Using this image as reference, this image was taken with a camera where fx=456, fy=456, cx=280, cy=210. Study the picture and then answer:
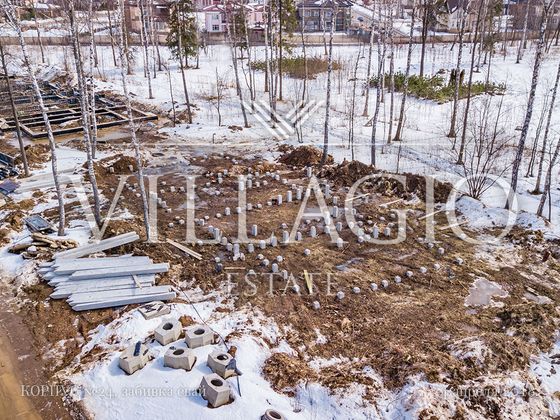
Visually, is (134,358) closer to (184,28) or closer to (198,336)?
(198,336)

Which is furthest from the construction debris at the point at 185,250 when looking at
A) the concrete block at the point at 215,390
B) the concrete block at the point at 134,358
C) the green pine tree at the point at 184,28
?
the green pine tree at the point at 184,28

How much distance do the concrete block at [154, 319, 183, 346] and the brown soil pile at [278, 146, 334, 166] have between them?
10.3 meters

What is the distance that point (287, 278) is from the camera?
10641 millimetres

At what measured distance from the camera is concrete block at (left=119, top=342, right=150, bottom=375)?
25.0 ft

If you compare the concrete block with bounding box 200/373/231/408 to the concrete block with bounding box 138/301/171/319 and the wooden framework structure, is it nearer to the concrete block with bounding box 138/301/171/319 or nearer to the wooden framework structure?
the concrete block with bounding box 138/301/171/319

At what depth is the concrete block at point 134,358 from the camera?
7629 millimetres

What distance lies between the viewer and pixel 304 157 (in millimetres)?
17906

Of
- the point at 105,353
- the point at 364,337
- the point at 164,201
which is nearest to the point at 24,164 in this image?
the point at 164,201

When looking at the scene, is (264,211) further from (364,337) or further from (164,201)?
(364,337)

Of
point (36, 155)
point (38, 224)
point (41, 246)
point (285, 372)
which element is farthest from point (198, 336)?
point (36, 155)

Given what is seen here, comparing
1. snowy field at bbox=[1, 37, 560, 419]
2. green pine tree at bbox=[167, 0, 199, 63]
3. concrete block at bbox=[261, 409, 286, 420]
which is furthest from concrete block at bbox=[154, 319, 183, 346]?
green pine tree at bbox=[167, 0, 199, 63]

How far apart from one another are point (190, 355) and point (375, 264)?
216 inches

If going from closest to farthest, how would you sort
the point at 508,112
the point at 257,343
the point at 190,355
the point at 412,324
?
the point at 190,355 → the point at 257,343 → the point at 412,324 → the point at 508,112

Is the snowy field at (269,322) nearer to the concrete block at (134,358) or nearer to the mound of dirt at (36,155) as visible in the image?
the concrete block at (134,358)
